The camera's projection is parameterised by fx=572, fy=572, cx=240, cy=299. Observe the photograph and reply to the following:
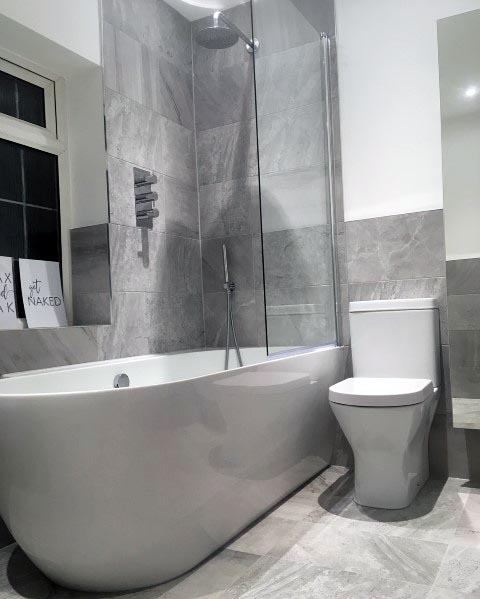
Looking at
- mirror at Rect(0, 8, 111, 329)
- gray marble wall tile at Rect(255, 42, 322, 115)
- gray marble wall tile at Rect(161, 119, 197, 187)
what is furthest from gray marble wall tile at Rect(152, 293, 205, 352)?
gray marble wall tile at Rect(255, 42, 322, 115)

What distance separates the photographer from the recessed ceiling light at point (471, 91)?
262cm

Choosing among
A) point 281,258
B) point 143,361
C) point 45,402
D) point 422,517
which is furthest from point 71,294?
point 422,517

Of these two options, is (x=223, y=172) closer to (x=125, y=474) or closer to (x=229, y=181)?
(x=229, y=181)

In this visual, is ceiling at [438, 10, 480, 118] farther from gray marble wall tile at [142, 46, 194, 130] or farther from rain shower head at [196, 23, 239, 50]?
gray marble wall tile at [142, 46, 194, 130]

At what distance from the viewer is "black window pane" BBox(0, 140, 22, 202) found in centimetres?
272

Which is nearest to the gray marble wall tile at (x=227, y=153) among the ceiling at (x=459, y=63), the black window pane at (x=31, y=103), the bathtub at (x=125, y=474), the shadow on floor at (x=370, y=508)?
the black window pane at (x=31, y=103)

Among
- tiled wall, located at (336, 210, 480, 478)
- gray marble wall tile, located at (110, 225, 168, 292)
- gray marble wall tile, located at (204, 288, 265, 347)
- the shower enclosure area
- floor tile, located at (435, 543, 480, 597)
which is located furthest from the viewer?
gray marble wall tile, located at (204, 288, 265, 347)

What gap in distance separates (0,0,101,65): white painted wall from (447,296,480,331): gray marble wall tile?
6.99ft

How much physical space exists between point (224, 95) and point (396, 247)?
152 cm

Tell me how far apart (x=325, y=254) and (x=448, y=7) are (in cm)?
135

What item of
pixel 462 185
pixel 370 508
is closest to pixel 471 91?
pixel 462 185

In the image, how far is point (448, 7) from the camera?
284cm

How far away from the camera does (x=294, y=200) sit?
2.70m

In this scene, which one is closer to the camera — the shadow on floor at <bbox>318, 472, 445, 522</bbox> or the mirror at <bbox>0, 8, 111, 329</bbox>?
the shadow on floor at <bbox>318, 472, 445, 522</bbox>
